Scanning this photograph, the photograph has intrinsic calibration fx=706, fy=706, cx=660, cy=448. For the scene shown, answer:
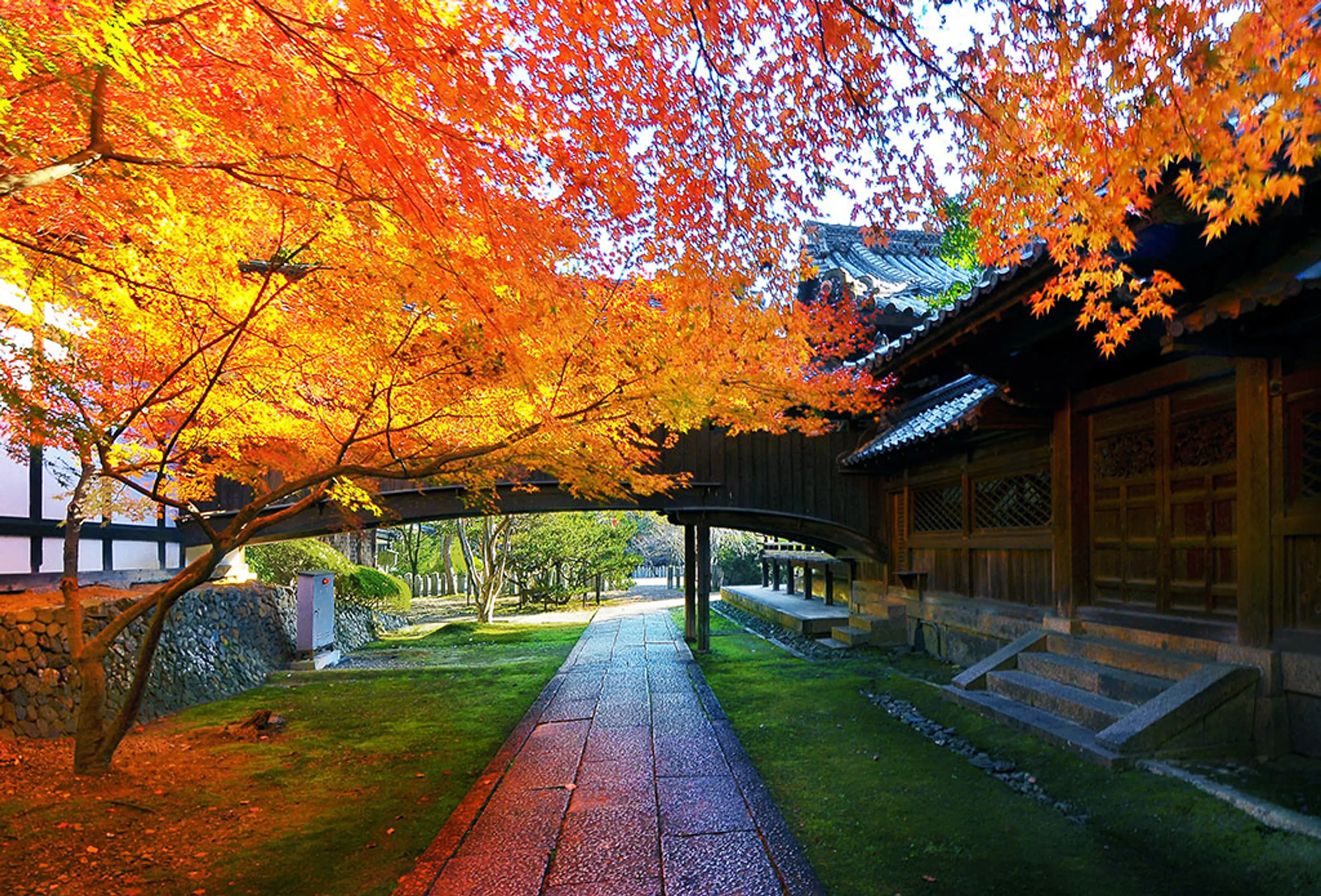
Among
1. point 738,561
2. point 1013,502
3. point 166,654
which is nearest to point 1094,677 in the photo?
point 1013,502

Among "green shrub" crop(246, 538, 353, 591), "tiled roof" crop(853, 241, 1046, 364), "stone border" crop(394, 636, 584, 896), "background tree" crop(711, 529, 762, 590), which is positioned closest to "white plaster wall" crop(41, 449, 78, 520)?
"green shrub" crop(246, 538, 353, 591)

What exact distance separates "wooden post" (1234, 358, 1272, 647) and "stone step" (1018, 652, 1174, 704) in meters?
0.78

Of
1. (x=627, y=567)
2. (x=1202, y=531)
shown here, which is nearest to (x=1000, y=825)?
(x=1202, y=531)

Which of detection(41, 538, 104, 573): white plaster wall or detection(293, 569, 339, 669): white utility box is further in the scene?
detection(293, 569, 339, 669): white utility box

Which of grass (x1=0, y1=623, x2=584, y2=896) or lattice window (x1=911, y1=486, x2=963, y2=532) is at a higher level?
lattice window (x1=911, y1=486, x2=963, y2=532)

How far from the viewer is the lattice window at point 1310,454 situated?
479 cm

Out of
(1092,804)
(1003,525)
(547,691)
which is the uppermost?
(1003,525)

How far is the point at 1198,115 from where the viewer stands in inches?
125

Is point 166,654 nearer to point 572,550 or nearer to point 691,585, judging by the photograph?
point 691,585

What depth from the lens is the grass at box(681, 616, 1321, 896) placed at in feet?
11.9

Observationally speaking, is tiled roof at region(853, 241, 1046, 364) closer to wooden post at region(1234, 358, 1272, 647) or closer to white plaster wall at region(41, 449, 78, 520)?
wooden post at region(1234, 358, 1272, 647)

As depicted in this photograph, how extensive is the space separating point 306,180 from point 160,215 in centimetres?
185

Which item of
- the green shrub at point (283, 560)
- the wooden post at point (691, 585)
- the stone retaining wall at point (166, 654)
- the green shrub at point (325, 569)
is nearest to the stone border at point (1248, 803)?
the wooden post at point (691, 585)

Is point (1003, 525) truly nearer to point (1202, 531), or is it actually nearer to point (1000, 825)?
point (1202, 531)
